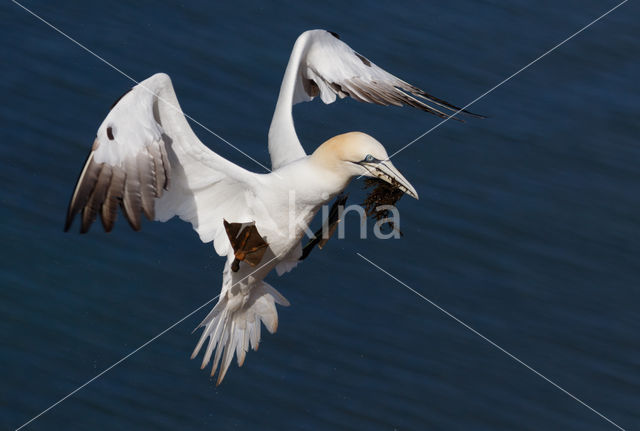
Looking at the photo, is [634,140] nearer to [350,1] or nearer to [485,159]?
[485,159]

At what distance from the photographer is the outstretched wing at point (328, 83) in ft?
23.1

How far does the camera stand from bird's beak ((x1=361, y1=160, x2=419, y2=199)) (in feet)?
19.9

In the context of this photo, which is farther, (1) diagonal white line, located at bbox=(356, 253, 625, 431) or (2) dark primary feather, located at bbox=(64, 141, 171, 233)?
(1) diagonal white line, located at bbox=(356, 253, 625, 431)

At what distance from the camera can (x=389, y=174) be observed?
20.0 ft

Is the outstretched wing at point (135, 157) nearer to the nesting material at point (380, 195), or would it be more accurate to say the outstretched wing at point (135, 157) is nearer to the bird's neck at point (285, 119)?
the bird's neck at point (285, 119)

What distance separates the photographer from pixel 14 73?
31.7 feet

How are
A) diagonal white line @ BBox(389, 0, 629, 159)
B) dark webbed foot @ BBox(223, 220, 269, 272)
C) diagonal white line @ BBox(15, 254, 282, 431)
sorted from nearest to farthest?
1. dark webbed foot @ BBox(223, 220, 269, 272)
2. diagonal white line @ BBox(15, 254, 282, 431)
3. diagonal white line @ BBox(389, 0, 629, 159)

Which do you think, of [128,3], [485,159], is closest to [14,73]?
[128,3]

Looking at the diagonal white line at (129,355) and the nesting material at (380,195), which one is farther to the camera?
the diagonal white line at (129,355)

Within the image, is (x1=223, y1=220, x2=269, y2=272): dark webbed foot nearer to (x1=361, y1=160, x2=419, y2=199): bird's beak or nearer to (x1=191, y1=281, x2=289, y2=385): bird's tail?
(x1=191, y1=281, x2=289, y2=385): bird's tail

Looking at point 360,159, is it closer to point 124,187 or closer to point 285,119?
point 285,119

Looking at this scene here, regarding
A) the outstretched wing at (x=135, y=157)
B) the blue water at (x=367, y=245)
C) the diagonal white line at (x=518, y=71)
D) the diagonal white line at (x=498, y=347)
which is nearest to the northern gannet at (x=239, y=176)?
the outstretched wing at (x=135, y=157)

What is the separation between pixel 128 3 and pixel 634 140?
4.10m

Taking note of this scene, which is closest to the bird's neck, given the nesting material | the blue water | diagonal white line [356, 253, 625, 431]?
the nesting material
